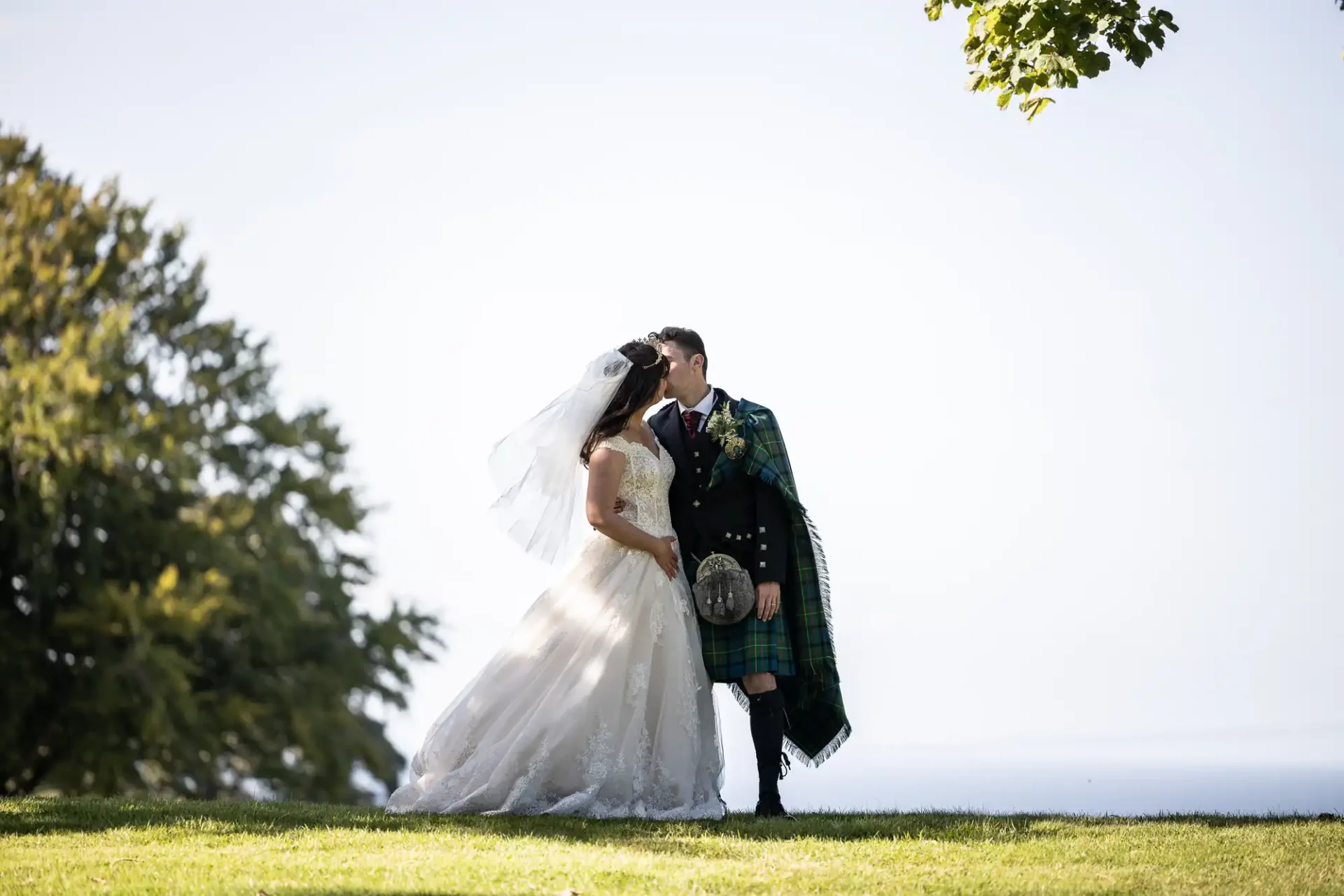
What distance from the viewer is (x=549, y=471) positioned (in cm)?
678

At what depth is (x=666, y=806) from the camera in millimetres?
6262

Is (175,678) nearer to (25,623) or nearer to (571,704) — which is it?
(25,623)

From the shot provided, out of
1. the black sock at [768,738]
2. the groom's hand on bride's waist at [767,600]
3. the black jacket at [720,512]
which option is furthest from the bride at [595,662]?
the groom's hand on bride's waist at [767,600]

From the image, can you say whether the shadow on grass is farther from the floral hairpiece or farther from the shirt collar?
the floral hairpiece

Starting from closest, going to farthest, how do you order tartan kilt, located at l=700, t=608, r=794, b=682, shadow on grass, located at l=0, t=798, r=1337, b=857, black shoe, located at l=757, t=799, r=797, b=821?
1. shadow on grass, located at l=0, t=798, r=1337, b=857
2. black shoe, located at l=757, t=799, r=797, b=821
3. tartan kilt, located at l=700, t=608, r=794, b=682

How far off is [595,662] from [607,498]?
0.78 metres

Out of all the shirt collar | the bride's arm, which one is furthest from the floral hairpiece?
the bride's arm

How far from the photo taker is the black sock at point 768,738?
6562 millimetres

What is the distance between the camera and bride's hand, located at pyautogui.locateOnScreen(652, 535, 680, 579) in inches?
257

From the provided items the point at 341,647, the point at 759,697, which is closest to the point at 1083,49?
the point at 759,697

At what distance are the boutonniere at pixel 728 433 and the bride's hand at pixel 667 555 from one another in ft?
1.72

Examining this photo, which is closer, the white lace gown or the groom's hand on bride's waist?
the white lace gown

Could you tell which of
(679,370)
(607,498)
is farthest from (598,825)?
(679,370)

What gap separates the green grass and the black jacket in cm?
128
